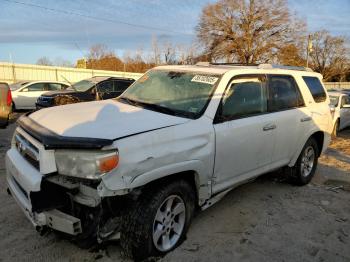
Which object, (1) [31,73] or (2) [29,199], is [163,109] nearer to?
(2) [29,199]

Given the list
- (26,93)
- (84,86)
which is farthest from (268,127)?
(26,93)

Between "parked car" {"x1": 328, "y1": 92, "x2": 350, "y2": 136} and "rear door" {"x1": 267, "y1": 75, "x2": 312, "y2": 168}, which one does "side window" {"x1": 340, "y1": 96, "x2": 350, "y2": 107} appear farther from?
"rear door" {"x1": 267, "y1": 75, "x2": 312, "y2": 168}

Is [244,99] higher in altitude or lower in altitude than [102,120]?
higher

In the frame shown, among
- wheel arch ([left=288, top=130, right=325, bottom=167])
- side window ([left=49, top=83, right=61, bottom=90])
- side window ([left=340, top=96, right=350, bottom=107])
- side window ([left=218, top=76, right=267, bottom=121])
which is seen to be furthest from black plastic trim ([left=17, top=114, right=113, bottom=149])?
side window ([left=49, top=83, right=61, bottom=90])

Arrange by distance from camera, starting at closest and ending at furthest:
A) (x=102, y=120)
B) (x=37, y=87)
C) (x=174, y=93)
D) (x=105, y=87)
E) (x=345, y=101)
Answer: (x=102, y=120) → (x=174, y=93) → (x=345, y=101) → (x=105, y=87) → (x=37, y=87)

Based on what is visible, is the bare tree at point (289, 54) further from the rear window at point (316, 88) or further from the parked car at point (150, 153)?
the parked car at point (150, 153)

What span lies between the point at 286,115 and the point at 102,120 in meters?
2.70

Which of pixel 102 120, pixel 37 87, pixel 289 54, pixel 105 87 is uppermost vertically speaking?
pixel 289 54

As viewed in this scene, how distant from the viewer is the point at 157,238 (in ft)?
11.7

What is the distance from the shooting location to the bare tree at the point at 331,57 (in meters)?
62.2

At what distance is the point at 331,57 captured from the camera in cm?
6419

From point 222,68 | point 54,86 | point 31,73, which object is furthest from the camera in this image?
point 31,73

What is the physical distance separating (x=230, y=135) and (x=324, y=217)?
1.85 metres

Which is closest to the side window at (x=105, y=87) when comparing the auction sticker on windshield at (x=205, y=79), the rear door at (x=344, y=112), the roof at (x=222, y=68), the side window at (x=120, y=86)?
the side window at (x=120, y=86)
